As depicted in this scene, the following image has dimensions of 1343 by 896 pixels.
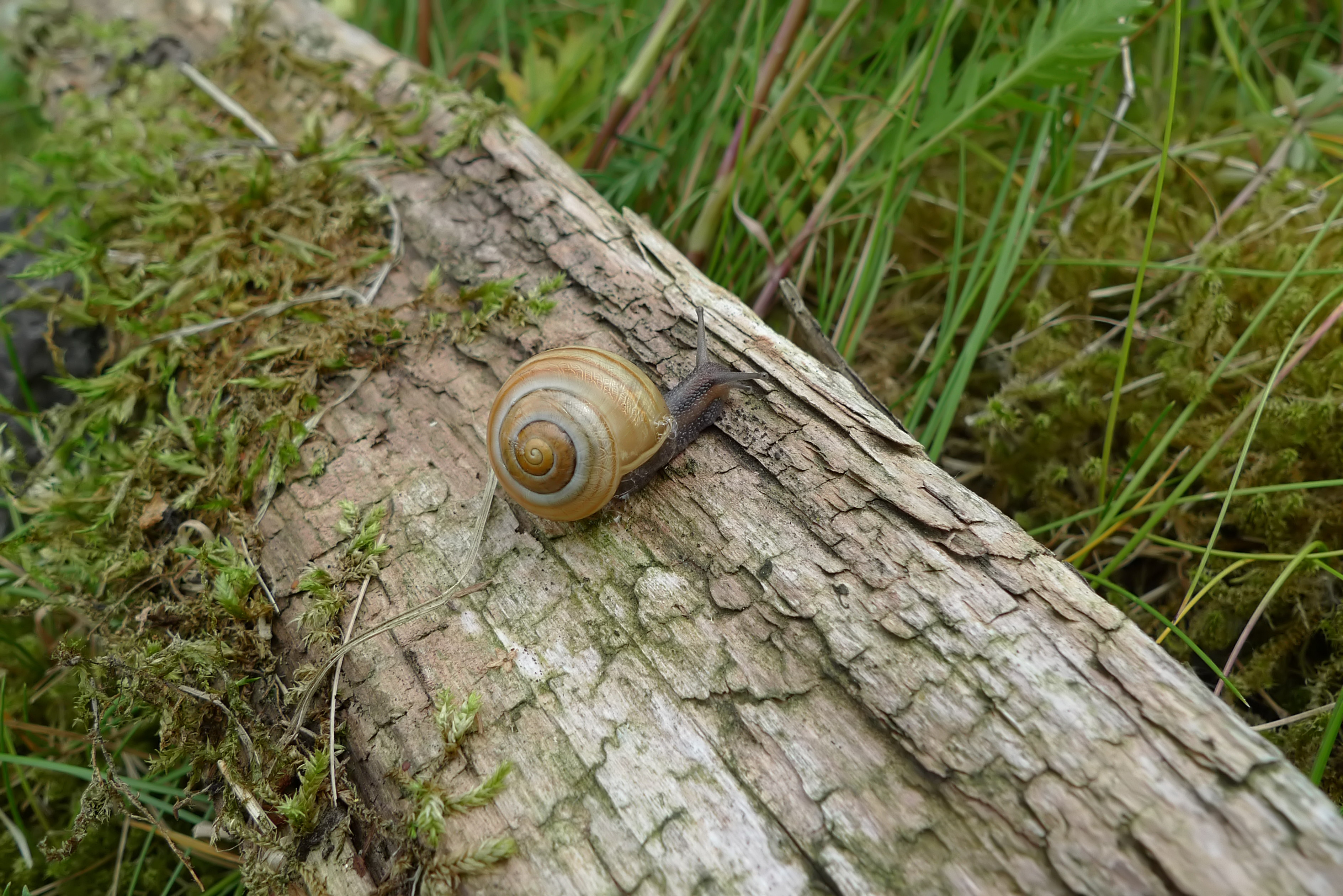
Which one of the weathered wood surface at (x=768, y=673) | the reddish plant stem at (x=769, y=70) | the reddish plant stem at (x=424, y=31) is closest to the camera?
the weathered wood surface at (x=768, y=673)

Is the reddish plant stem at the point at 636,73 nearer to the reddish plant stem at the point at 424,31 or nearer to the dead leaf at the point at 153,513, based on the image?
the reddish plant stem at the point at 424,31

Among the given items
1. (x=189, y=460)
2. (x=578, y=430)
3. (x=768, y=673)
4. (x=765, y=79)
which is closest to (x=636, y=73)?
(x=765, y=79)

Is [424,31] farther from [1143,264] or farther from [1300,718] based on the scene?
[1300,718]

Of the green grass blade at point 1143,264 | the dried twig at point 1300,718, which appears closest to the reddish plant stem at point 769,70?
the green grass blade at point 1143,264

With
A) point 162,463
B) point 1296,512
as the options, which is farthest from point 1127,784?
point 162,463

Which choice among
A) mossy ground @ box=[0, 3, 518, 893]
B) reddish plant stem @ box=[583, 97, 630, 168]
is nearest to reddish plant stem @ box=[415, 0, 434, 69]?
mossy ground @ box=[0, 3, 518, 893]
